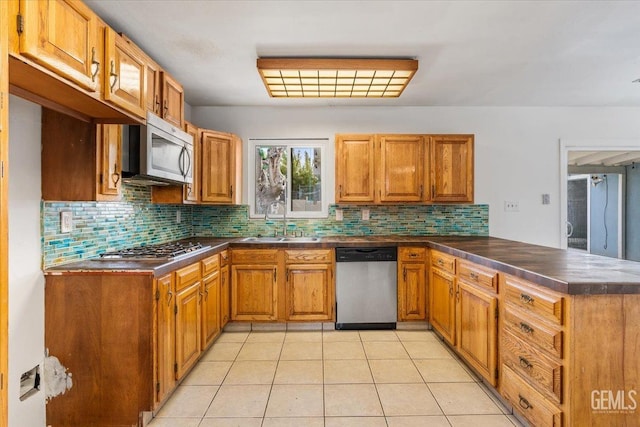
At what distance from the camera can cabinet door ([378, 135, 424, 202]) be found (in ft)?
11.4

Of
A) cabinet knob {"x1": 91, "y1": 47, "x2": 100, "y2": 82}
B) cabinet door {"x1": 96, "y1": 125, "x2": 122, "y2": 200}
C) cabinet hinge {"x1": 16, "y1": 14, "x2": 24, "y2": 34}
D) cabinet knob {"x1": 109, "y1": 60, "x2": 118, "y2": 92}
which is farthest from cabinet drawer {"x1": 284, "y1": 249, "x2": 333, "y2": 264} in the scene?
cabinet hinge {"x1": 16, "y1": 14, "x2": 24, "y2": 34}

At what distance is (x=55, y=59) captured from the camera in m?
1.30

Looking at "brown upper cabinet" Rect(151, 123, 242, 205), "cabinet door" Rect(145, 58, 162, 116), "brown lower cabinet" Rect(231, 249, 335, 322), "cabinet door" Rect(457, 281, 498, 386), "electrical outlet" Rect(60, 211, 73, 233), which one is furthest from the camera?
"brown lower cabinet" Rect(231, 249, 335, 322)

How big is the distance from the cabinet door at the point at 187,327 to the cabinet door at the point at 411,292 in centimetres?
187

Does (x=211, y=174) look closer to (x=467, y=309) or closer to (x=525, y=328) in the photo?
(x=467, y=309)

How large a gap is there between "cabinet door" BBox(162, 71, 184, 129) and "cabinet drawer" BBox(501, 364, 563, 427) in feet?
9.33

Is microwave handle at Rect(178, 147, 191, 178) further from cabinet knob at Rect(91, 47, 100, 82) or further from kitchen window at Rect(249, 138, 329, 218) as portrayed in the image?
kitchen window at Rect(249, 138, 329, 218)

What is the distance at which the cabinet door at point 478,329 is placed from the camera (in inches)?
80.9

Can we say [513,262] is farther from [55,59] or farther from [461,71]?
[55,59]

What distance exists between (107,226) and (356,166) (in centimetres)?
229

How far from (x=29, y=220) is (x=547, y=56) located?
11.8 feet

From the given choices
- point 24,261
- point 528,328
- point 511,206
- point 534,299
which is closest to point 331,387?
point 528,328

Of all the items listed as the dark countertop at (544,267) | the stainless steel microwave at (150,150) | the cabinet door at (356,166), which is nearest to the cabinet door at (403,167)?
the cabinet door at (356,166)

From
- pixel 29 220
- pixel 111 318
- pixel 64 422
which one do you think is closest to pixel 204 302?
pixel 111 318
